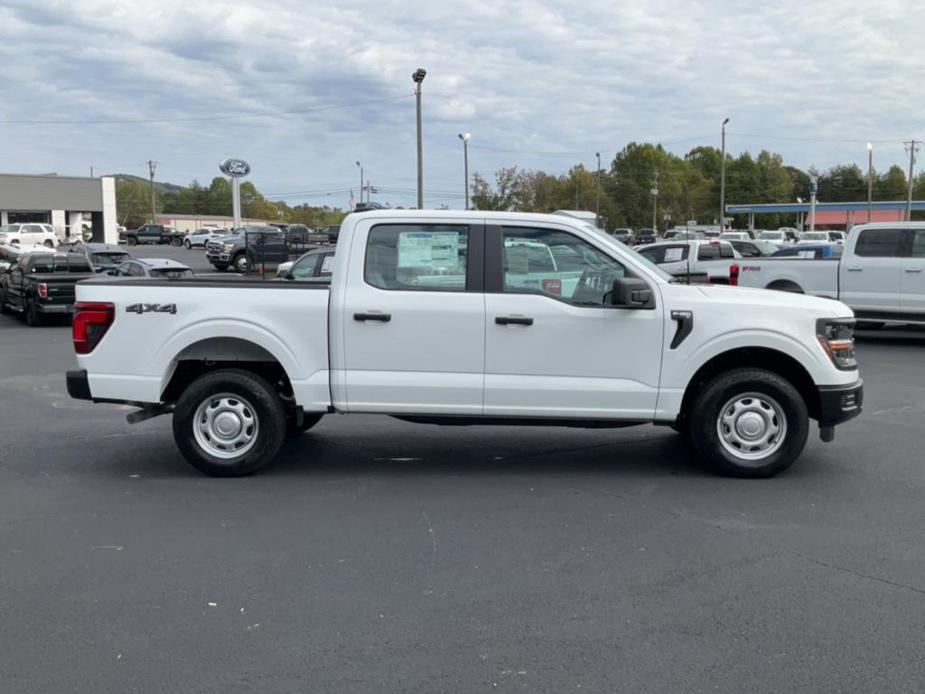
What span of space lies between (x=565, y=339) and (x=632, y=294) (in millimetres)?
584

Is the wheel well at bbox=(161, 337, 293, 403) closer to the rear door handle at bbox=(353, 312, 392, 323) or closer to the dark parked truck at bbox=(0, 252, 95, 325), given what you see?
the rear door handle at bbox=(353, 312, 392, 323)

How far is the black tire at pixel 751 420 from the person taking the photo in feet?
22.0

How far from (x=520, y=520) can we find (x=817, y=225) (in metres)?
114

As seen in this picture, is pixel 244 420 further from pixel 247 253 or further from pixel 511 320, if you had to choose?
pixel 247 253

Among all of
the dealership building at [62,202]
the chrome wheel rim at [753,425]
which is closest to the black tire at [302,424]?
the chrome wheel rim at [753,425]

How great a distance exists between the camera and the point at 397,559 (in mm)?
5121

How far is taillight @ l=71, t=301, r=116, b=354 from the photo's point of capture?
6809 mm

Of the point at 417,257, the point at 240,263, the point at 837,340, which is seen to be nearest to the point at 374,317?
the point at 417,257

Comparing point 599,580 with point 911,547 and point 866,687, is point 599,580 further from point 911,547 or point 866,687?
point 911,547

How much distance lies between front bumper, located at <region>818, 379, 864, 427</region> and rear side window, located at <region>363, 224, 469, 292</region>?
278 centimetres

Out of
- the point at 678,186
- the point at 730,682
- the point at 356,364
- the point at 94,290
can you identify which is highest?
the point at 678,186

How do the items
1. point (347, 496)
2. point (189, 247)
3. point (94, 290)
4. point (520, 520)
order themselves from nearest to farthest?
point (520, 520), point (347, 496), point (94, 290), point (189, 247)

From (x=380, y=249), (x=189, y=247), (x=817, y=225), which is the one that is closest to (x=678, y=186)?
(x=817, y=225)

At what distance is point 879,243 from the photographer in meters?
15.5
